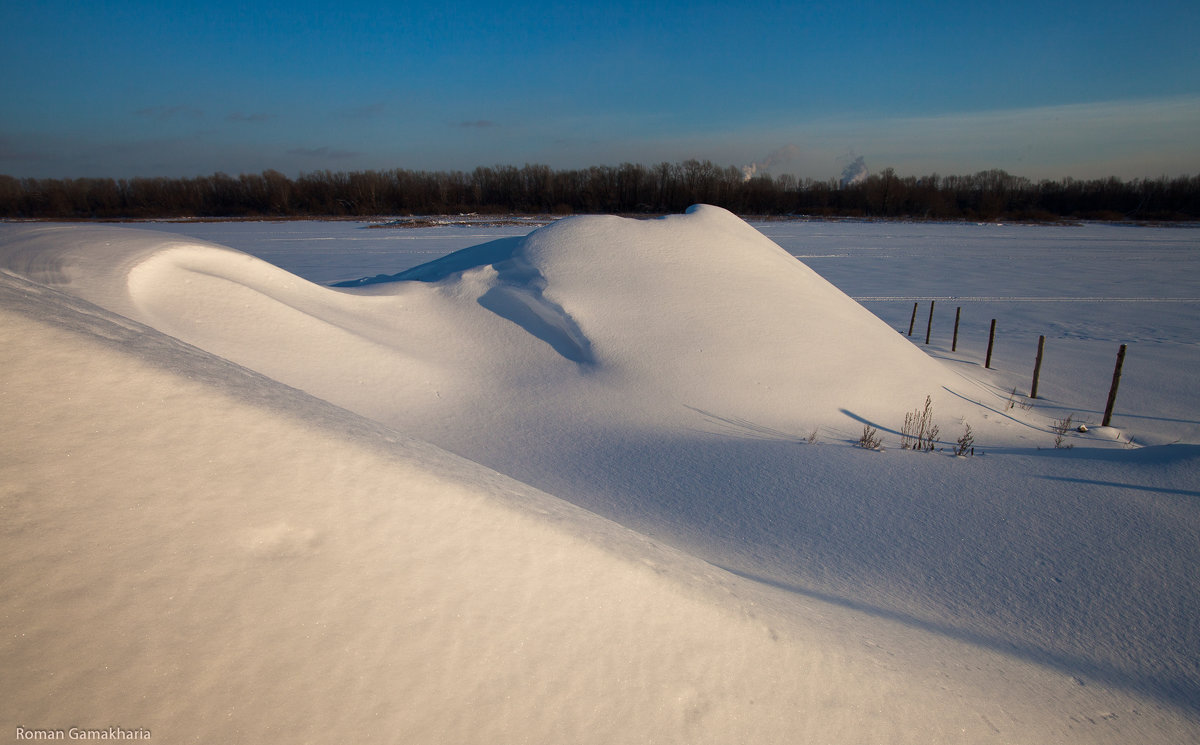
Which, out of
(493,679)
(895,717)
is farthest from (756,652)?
(493,679)

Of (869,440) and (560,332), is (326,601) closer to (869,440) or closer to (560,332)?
(869,440)

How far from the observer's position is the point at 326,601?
4.81 ft

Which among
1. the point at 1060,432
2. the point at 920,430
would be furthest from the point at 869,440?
the point at 1060,432

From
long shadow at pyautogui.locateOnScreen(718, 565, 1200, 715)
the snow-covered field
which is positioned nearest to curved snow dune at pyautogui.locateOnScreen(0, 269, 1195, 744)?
the snow-covered field

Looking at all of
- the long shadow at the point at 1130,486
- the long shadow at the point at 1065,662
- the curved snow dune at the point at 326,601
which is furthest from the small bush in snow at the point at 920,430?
the curved snow dune at the point at 326,601

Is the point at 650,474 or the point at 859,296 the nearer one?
the point at 650,474

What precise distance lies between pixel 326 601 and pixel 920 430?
6.20 metres

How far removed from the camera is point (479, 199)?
67.4 metres

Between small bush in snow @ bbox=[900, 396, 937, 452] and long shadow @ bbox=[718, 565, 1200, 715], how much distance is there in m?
3.16

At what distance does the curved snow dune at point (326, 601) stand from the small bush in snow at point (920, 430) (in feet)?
12.8

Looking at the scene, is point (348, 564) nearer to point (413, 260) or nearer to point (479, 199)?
point (413, 260)

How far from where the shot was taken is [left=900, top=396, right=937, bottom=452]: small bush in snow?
5844 millimetres

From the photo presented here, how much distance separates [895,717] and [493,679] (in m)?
1.33

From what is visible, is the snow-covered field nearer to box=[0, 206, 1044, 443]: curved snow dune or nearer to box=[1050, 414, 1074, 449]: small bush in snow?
box=[0, 206, 1044, 443]: curved snow dune
